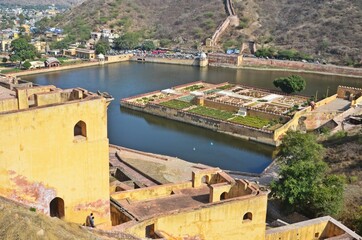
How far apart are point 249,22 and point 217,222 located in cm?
7292

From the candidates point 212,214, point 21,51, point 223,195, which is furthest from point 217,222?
point 21,51

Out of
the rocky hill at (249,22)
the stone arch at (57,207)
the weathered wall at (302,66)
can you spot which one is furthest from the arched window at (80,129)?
the rocky hill at (249,22)

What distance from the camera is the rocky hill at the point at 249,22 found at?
70938 mm

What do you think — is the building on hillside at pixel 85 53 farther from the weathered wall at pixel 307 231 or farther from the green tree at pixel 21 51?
the weathered wall at pixel 307 231

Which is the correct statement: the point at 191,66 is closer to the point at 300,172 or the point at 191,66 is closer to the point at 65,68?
the point at 65,68

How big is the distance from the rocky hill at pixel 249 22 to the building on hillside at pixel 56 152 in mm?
57845

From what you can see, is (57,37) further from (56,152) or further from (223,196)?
(56,152)

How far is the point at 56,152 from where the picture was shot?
13312 millimetres

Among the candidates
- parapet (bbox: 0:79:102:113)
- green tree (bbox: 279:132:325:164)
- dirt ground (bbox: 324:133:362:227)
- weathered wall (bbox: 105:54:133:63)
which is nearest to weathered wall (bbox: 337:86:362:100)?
dirt ground (bbox: 324:133:362:227)

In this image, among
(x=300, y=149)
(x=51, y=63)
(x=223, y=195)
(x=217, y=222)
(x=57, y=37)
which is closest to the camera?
(x=217, y=222)

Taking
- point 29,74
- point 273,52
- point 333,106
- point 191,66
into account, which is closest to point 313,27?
point 273,52

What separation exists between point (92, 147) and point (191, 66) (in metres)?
54.7

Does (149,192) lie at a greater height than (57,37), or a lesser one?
lesser

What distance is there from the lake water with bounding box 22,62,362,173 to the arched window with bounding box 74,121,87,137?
673 inches
